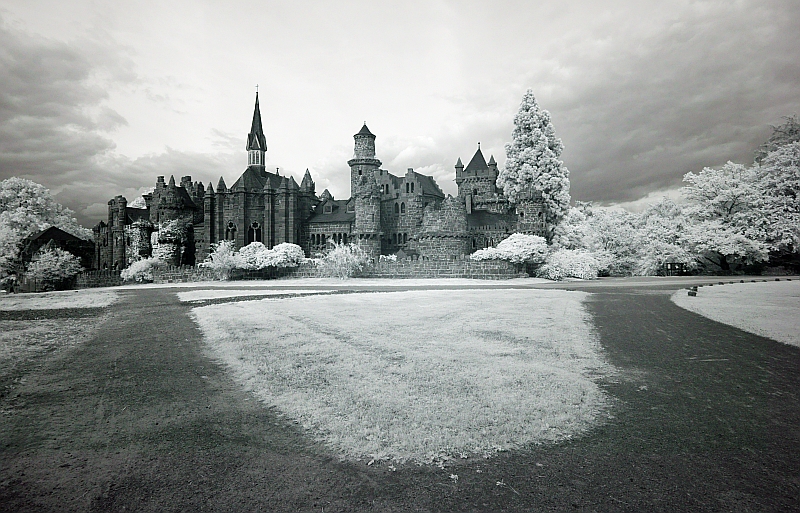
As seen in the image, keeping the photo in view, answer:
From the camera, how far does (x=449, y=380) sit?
8.34 m

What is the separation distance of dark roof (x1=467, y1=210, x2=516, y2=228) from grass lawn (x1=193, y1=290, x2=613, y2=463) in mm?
42665

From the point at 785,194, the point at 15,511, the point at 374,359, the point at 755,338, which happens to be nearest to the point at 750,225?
the point at 785,194

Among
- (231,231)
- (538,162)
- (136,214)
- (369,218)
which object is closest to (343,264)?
(369,218)

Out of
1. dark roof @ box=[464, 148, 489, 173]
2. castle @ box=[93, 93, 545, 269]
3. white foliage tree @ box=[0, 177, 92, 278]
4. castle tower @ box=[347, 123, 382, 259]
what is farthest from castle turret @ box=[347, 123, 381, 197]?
white foliage tree @ box=[0, 177, 92, 278]

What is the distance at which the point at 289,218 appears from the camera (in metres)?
62.6

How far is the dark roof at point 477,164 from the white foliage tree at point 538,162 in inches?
914

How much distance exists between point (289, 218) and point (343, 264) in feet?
66.5

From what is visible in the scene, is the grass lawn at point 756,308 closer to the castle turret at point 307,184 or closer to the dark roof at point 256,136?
the castle turret at point 307,184

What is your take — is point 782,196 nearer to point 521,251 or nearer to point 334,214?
point 521,251

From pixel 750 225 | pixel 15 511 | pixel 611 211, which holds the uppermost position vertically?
pixel 611 211

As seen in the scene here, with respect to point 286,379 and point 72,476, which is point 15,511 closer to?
point 72,476

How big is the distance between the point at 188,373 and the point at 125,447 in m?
3.12

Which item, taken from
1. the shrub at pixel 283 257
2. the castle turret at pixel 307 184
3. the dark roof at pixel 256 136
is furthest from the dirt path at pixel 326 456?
the dark roof at pixel 256 136

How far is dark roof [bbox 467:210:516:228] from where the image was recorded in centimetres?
5761
